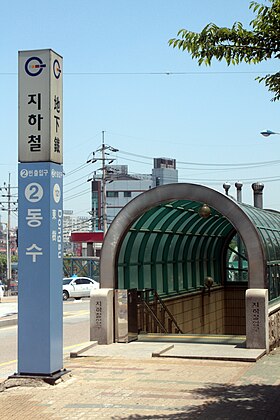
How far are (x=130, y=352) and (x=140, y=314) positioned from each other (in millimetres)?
3542

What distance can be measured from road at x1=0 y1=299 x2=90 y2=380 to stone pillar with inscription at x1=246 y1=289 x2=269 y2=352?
412 cm

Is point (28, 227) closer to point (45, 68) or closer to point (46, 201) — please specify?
point (46, 201)

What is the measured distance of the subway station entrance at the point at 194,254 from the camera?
16078 mm

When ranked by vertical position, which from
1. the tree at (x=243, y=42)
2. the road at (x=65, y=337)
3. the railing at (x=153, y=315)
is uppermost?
the tree at (x=243, y=42)

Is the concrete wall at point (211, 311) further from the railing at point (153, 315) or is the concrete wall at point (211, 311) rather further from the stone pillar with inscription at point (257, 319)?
the stone pillar with inscription at point (257, 319)

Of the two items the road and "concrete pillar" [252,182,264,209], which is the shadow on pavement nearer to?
the road

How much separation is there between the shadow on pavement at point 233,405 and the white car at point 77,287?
30995 millimetres

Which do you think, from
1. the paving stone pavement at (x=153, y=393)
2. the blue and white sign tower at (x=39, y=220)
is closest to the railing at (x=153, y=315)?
the paving stone pavement at (x=153, y=393)

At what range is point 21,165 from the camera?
11.9 meters

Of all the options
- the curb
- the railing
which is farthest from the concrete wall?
the curb

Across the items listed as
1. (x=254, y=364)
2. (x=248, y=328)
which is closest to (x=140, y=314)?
(x=248, y=328)

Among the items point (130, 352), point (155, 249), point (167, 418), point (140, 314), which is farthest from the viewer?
point (155, 249)

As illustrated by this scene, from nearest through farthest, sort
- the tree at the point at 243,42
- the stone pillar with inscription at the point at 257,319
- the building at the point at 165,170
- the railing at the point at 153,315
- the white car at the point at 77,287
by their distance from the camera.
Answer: the tree at the point at 243,42, the stone pillar with inscription at the point at 257,319, the railing at the point at 153,315, the white car at the point at 77,287, the building at the point at 165,170

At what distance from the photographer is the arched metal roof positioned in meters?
15.8
